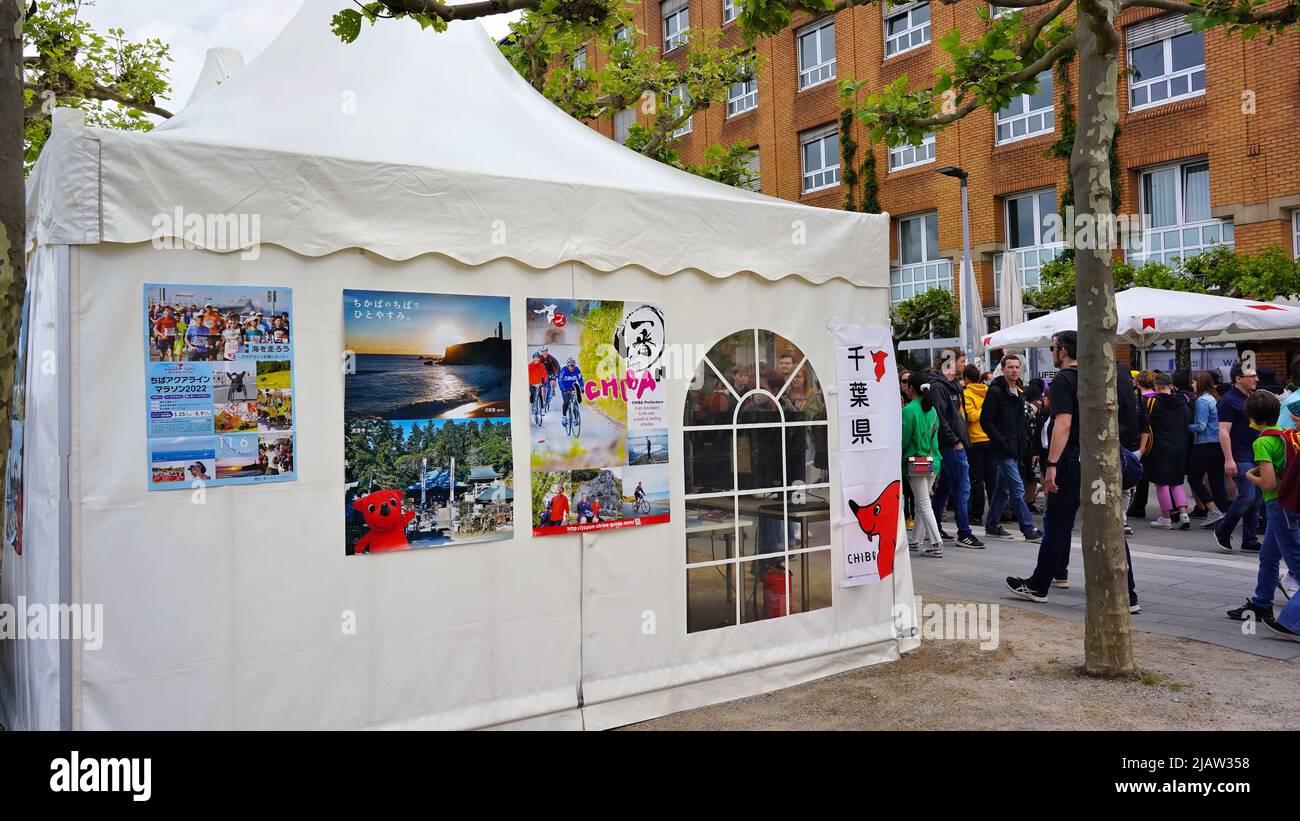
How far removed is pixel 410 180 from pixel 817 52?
25522mm

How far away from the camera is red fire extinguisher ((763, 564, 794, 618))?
546 cm

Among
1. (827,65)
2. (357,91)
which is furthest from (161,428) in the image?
(827,65)

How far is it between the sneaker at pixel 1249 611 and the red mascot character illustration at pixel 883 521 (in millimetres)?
2596

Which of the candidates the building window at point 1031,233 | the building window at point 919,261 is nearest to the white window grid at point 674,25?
the building window at point 919,261

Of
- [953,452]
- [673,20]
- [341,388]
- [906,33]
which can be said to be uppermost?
[673,20]

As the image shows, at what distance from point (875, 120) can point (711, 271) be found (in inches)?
111

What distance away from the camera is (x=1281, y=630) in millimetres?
6215

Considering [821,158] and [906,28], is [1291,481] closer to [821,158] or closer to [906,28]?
[906,28]

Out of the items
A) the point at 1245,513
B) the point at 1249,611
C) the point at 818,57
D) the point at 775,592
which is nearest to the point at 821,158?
the point at 818,57

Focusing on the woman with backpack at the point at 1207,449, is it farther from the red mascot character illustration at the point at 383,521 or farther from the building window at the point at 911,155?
the building window at the point at 911,155

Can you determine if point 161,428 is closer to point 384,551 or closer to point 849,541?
point 384,551

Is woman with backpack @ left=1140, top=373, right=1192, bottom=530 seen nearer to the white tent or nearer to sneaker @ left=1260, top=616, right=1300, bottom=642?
sneaker @ left=1260, top=616, right=1300, bottom=642

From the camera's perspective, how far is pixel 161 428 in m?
3.87

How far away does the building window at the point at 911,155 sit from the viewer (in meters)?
24.6
